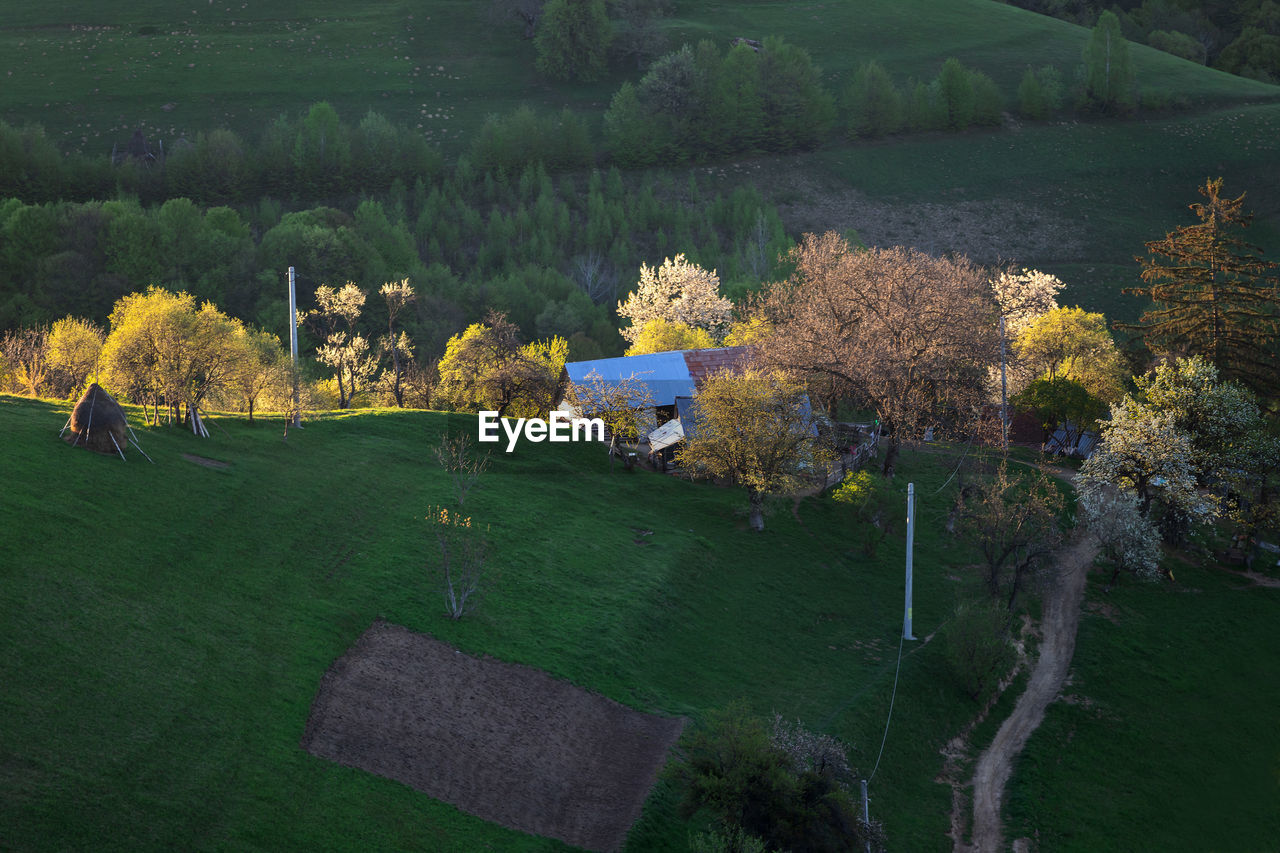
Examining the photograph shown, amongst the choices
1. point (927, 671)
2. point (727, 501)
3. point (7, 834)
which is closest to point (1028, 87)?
point (727, 501)

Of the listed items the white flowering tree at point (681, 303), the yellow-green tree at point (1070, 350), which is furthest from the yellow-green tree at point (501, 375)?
the yellow-green tree at point (1070, 350)

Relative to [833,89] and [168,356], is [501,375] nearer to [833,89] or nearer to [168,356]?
[168,356]

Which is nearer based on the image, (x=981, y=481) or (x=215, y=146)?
(x=981, y=481)

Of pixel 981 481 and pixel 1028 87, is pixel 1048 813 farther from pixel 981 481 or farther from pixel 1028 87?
pixel 1028 87

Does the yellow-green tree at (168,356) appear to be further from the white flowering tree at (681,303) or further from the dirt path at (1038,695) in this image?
the white flowering tree at (681,303)

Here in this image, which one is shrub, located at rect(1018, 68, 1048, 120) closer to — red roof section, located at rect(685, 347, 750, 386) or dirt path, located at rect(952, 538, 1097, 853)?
red roof section, located at rect(685, 347, 750, 386)

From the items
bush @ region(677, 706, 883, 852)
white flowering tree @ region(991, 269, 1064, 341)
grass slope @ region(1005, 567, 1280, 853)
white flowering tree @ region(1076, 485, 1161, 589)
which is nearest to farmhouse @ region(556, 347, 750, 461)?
white flowering tree @ region(1076, 485, 1161, 589)

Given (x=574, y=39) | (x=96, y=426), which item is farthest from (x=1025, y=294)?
(x=574, y=39)
